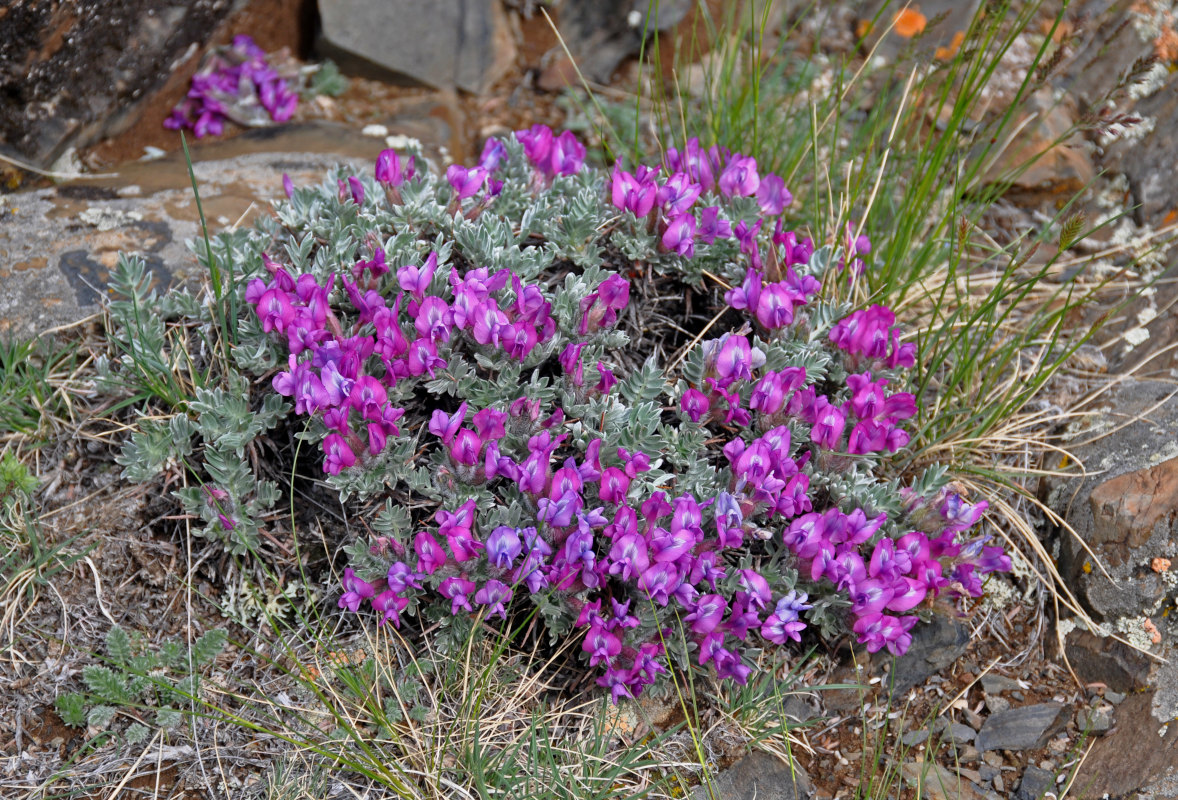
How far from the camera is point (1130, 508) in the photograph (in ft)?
9.69

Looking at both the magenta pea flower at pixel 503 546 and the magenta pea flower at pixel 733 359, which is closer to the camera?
the magenta pea flower at pixel 503 546

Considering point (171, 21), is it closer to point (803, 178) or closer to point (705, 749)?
point (803, 178)

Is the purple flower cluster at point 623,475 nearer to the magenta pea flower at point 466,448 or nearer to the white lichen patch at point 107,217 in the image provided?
the magenta pea flower at point 466,448

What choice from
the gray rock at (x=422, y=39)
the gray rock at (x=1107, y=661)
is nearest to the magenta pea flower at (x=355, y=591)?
the gray rock at (x=1107, y=661)

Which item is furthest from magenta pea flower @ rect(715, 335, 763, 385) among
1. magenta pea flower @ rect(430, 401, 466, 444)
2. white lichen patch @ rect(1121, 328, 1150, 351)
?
white lichen patch @ rect(1121, 328, 1150, 351)

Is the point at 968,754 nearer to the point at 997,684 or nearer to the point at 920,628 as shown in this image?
the point at 997,684

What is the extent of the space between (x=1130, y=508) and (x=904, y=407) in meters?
0.86

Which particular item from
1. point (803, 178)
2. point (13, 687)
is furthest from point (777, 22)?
point (13, 687)

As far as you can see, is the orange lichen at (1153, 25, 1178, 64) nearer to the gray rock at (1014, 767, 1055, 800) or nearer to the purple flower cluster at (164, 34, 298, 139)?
the gray rock at (1014, 767, 1055, 800)

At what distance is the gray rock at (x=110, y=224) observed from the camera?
326cm

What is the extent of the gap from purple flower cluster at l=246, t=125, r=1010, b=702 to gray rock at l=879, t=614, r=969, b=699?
0.16 metres

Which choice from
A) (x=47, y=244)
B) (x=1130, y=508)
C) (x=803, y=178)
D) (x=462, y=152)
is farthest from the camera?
(x=462, y=152)

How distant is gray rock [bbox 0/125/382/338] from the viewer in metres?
3.26

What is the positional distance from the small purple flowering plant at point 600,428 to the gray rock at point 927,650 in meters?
0.19
